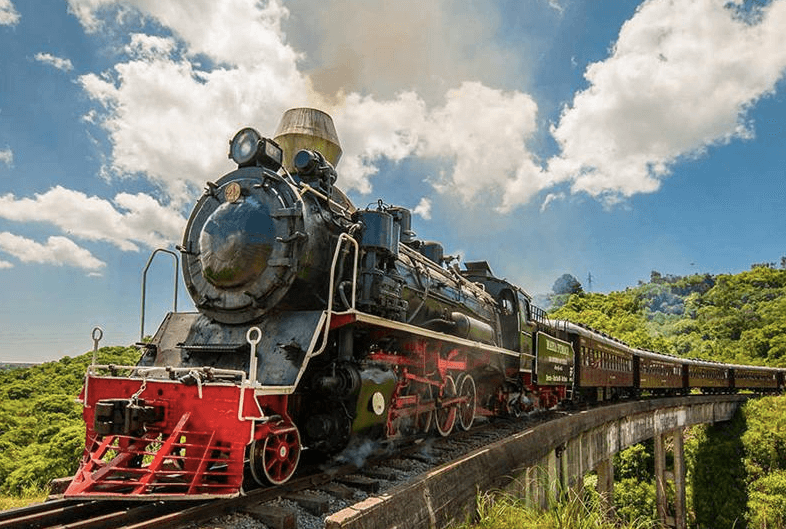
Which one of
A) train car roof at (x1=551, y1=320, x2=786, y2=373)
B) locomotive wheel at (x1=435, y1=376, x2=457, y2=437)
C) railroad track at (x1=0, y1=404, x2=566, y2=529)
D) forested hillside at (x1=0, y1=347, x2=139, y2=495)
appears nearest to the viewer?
railroad track at (x1=0, y1=404, x2=566, y2=529)

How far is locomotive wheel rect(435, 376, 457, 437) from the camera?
8.09 metres

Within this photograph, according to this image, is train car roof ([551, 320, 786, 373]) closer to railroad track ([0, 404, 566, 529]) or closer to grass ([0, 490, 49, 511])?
railroad track ([0, 404, 566, 529])

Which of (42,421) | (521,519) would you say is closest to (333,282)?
(521,519)

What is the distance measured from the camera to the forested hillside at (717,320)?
49.6 m

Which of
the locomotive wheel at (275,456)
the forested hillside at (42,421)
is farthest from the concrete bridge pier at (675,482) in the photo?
the forested hillside at (42,421)

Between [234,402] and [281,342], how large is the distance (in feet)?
3.69

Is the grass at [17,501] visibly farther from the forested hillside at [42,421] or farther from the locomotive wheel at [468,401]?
the locomotive wheel at [468,401]

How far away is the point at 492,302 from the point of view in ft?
37.0

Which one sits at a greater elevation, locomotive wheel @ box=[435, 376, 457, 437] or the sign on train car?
the sign on train car

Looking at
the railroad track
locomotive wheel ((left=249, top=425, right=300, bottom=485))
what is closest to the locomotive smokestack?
the railroad track

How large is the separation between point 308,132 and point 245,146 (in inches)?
249

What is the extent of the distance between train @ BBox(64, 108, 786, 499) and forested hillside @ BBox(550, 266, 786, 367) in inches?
1947

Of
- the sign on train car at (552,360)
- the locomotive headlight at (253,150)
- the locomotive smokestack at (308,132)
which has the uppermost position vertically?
the locomotive smokestack at (308,132)

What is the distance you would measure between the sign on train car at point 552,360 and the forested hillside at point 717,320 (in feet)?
135
